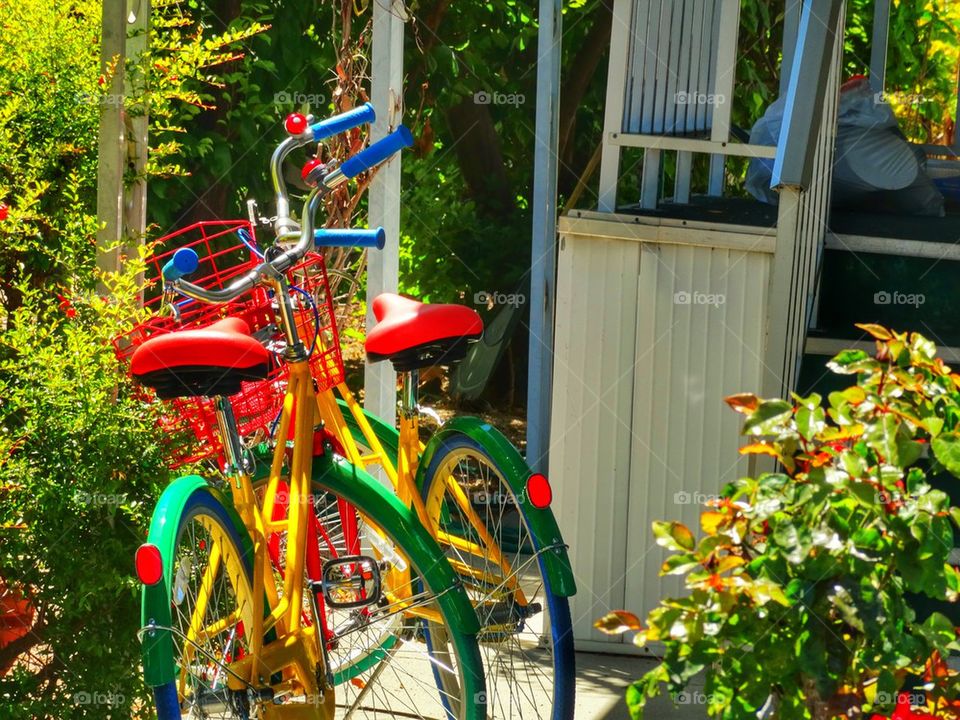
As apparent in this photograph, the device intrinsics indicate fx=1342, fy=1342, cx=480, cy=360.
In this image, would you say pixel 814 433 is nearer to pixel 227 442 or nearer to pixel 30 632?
pixel 227 442

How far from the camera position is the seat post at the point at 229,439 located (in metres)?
2.99

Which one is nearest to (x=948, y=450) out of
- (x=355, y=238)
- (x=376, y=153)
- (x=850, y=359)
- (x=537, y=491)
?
(x=850, y=359)

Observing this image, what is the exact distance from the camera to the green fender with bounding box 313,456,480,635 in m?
3.08

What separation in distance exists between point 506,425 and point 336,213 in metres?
3.28

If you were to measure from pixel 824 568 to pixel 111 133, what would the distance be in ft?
7.62

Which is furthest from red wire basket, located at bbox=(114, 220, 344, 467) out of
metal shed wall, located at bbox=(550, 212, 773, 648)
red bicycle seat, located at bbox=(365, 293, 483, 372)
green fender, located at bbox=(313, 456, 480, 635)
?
metal shed wall, located at bbox=(550, 212, 773, 648)

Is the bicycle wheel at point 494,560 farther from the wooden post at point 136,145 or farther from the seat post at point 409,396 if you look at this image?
the wooden post at point 136,145

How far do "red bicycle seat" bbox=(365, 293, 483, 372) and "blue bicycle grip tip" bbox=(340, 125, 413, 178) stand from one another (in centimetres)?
36

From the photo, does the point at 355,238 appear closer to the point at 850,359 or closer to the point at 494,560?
the point at 494,560

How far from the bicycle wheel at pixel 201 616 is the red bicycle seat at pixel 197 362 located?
21 cm

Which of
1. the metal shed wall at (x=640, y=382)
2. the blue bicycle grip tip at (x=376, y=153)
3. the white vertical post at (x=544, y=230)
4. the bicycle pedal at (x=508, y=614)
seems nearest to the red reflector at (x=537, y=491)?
the bicycle pedal at (x=508, y=614)

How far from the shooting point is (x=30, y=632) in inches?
131

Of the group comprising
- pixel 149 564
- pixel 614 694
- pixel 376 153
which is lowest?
pixel 614 694

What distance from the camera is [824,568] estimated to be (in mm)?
2150
